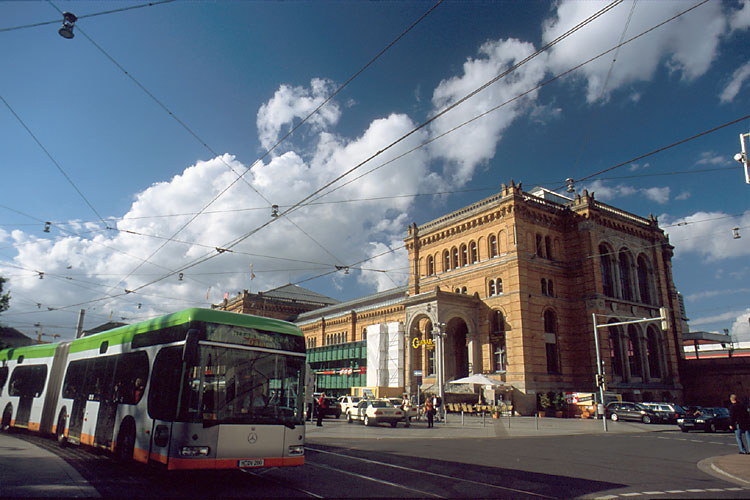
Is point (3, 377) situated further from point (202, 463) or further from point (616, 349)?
point (616, 349)

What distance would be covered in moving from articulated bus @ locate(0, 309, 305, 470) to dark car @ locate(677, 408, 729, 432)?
2509 centimetres

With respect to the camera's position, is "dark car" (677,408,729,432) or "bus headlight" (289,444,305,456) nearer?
"bus headlight" (289,444,305,456)

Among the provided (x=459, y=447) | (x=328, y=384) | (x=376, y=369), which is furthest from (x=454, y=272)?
(x=459, y=447)

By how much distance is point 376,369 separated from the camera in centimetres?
4538

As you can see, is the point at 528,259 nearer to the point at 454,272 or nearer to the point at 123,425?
the point at 454,272

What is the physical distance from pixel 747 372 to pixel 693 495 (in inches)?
1641

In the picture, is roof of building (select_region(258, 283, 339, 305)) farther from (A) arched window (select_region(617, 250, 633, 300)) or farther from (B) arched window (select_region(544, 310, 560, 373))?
(A) arched window (select_region(617, 250, 633, 300))

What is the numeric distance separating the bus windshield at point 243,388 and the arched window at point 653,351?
43087mm

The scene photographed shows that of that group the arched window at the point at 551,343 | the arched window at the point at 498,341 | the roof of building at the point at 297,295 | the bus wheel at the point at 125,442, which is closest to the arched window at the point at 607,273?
the arched window at the point at 551,343

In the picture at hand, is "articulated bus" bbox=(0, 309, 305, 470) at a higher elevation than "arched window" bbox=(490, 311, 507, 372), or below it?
below

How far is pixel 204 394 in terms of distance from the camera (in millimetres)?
8320

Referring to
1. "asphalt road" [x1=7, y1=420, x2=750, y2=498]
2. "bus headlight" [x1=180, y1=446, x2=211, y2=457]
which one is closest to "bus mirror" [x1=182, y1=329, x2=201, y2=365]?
"bus headlight" [x1=180, y1=446, x2=211, y2=457]

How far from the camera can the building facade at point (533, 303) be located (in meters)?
37.7

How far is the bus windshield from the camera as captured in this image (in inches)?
326
